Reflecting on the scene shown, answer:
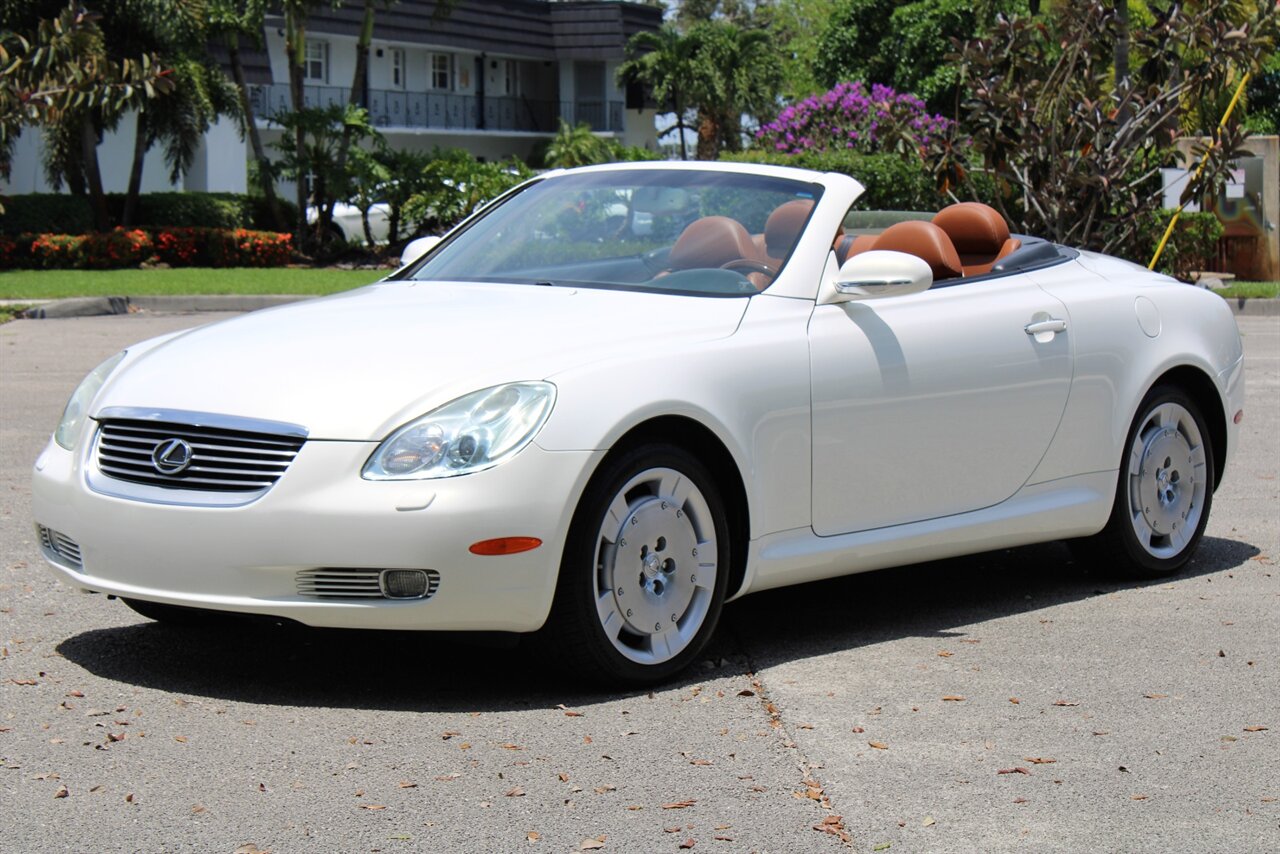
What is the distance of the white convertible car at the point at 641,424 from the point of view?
190 inches

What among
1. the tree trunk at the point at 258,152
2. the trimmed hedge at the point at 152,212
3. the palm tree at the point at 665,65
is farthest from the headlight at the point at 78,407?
the palm tree at the point at 665,65

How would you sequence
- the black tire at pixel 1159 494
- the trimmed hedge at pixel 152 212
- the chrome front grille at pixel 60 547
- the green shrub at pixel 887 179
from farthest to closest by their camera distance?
the trimmed hedge at pixel 152 212
the green shrub at pixel 887 179
the black tire at pixel 1159 494
the chrome front grille at pixel 60 547

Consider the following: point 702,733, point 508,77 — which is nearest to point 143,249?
point 702,733

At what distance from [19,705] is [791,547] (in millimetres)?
2251

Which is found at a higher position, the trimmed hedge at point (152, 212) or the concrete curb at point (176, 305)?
the trimmed hedge at point (152, 212)

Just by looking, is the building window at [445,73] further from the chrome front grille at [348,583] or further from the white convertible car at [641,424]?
the chrome front grille at [348,583]

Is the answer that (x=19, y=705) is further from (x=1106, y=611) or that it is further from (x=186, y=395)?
(x=1106, y=611)

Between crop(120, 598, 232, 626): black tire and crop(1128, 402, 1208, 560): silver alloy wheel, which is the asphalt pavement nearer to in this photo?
crop(120, 598, 232, 626): black tire

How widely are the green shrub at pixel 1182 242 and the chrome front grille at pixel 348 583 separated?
1925 cm

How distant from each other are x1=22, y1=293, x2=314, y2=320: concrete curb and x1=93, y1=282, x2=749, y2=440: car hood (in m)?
15.2

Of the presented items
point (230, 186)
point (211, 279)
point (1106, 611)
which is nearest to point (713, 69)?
point (230, 186)

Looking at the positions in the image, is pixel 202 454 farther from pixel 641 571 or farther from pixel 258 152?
pixel 258 152

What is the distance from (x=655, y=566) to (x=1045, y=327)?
1945 mm

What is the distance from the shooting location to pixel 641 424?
5164 mm
